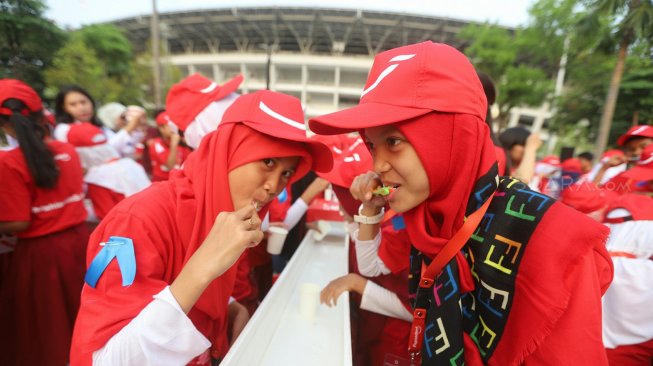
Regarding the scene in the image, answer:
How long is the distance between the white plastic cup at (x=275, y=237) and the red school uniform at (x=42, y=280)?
1686 millimetres

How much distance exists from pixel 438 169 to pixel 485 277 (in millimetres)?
416

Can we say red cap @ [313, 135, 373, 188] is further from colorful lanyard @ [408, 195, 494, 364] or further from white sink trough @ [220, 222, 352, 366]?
colorful lanyard @ [408, 195, 494, 364]

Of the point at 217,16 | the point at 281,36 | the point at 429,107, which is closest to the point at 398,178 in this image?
the point at 429,107

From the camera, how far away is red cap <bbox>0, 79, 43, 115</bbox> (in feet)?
6.83

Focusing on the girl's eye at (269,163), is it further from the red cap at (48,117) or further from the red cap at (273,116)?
the red cap at (48,117)

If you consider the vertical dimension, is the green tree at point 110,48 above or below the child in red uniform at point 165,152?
above

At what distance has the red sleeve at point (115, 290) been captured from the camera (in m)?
0.87

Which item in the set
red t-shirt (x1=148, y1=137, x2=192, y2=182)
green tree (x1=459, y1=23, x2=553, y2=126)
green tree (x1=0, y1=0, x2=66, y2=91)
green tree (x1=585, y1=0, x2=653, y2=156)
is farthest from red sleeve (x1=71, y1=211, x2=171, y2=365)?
green tree (x1=459, y1=23, x2=553, y2=126)

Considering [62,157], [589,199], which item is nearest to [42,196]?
[62,157]

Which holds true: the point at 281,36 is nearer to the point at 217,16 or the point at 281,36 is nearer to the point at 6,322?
the point at 217,16

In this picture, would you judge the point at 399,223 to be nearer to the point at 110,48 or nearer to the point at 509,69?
the point at 509,69

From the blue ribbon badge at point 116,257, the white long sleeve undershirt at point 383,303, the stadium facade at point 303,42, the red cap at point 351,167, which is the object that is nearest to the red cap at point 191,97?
the red cap at point 351,167

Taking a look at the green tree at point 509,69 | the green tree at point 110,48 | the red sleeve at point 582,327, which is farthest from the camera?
the green tree at point 110,48

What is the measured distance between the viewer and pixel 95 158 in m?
3.35
